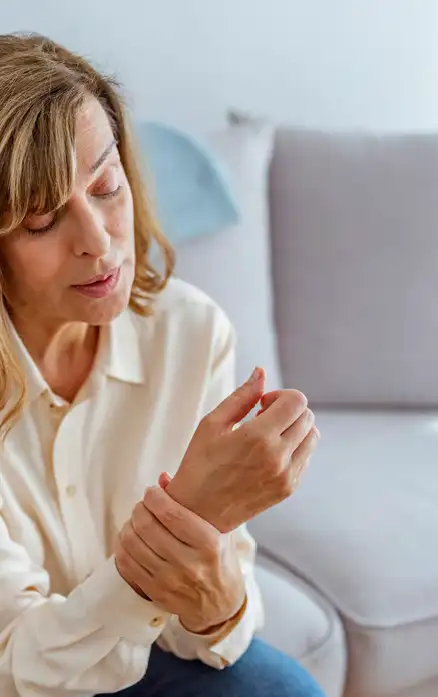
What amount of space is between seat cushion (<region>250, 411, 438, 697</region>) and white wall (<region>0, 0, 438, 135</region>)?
34.0 inches

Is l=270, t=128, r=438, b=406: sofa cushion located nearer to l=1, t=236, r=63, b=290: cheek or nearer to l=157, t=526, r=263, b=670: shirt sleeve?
l=157, t=526, r=263, b=670: shirt sleeve

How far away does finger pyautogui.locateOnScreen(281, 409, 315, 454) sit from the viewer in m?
0.77

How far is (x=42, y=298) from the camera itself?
3.00 feet

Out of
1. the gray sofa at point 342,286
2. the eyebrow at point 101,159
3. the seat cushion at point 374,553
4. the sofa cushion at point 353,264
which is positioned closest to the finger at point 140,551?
the eyebrow at point 101,159

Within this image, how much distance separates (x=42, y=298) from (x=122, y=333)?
0.16 metres

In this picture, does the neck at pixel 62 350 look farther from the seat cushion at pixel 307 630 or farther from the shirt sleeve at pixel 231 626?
the seat cushion at pixel 307 630

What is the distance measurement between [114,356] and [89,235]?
20cm

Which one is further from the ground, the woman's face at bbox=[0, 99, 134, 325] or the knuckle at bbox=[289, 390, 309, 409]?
the woman's face at bbox=[0, 99, 134, 325]

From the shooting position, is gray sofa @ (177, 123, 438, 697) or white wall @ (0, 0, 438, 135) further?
white wall @ (0, 0, 438, 135)

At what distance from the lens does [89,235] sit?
860 mm

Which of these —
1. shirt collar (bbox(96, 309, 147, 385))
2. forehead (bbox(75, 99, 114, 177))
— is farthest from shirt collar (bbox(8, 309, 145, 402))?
forehead (bbox(75, 99, 114, 177))

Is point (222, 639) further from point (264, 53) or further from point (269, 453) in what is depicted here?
point (264, 53)

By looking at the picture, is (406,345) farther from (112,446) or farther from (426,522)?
(112,446)

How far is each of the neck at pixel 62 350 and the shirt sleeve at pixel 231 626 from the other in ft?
0.50
